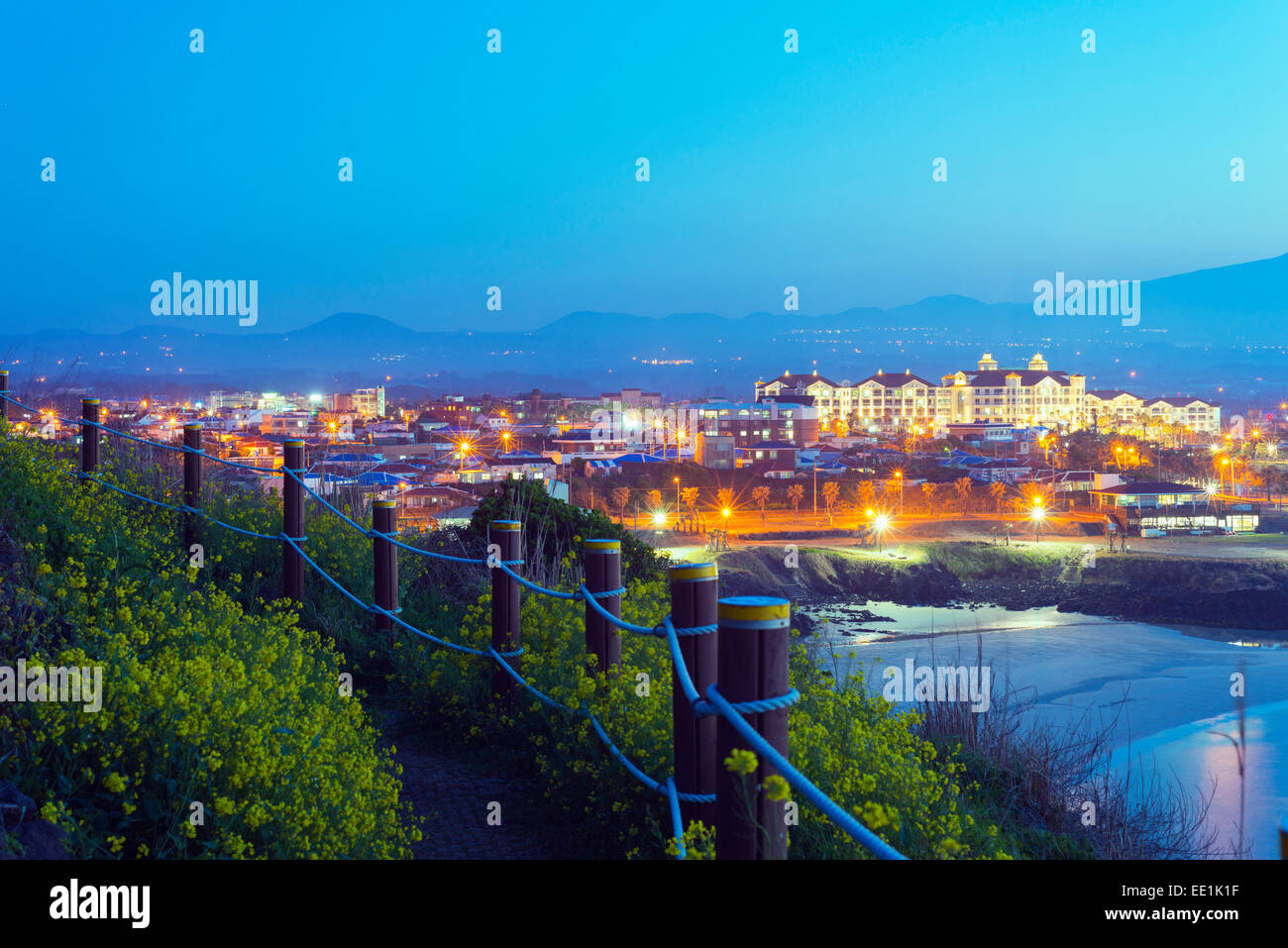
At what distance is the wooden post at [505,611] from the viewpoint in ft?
20.0

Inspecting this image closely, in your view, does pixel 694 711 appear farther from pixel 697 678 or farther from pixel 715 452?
pixel 715 452

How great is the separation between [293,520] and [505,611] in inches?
103

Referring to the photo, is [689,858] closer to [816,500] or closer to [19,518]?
[19,518]

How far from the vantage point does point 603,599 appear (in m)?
5.16

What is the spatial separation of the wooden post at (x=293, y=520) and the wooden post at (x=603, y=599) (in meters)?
3.52

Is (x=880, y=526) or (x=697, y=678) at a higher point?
(x=697, y=678)

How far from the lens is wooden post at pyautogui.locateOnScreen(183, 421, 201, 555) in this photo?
8875 mm

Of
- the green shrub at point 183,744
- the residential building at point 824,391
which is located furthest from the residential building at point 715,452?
the green shrub at point 183,744

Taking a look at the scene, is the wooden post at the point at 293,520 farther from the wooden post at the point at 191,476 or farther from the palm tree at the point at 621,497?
the palm tree at the point at 621,497

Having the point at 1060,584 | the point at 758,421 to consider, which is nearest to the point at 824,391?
the point at 758,421

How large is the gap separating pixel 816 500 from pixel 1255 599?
28995 mm

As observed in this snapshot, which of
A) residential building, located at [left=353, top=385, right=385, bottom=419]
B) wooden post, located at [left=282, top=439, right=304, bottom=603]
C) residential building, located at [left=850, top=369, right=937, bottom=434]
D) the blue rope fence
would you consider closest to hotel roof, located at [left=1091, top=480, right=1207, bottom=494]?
residential building, located at [left=353, top=385, right=385, bottom=419]

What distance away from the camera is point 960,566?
5612 cm

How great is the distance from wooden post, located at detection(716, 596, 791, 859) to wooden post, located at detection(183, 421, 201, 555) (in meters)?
7.15
